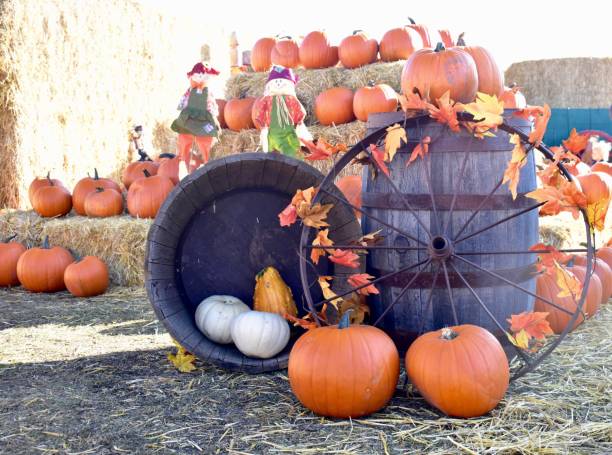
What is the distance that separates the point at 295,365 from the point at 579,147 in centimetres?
147

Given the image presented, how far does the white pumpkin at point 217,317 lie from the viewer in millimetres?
3146

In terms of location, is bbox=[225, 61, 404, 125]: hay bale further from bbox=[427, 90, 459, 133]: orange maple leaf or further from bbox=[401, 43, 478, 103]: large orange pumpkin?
bbox=[427, 90, 459, 133]: orange maple leaf

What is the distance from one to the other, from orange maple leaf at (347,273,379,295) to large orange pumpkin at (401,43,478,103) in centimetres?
82

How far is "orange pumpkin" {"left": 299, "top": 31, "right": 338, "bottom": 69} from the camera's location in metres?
6.88

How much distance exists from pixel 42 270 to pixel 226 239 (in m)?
2.42

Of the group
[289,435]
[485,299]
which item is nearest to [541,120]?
[485,299]

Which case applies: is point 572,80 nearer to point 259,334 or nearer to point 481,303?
point 481,303

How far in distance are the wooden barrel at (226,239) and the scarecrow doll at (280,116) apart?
1.25m

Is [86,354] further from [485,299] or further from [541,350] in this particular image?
[541,350]

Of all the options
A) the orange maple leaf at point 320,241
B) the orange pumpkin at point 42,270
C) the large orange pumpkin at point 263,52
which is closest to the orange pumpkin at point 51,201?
the orange pumpkin at point 42,270

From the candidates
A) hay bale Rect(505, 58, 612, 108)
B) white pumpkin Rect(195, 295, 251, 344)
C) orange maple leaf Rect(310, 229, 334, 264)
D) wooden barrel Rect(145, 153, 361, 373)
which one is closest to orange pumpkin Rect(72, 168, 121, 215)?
wooden barrel Rect(145, 153, 361, 373)

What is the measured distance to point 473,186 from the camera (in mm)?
2820

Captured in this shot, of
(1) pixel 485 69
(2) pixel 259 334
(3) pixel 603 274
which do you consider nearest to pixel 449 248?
(2) pixel 259 334

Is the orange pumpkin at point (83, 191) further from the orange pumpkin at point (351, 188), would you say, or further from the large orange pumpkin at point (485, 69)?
the large orange pumpkin at point (485, 69)
